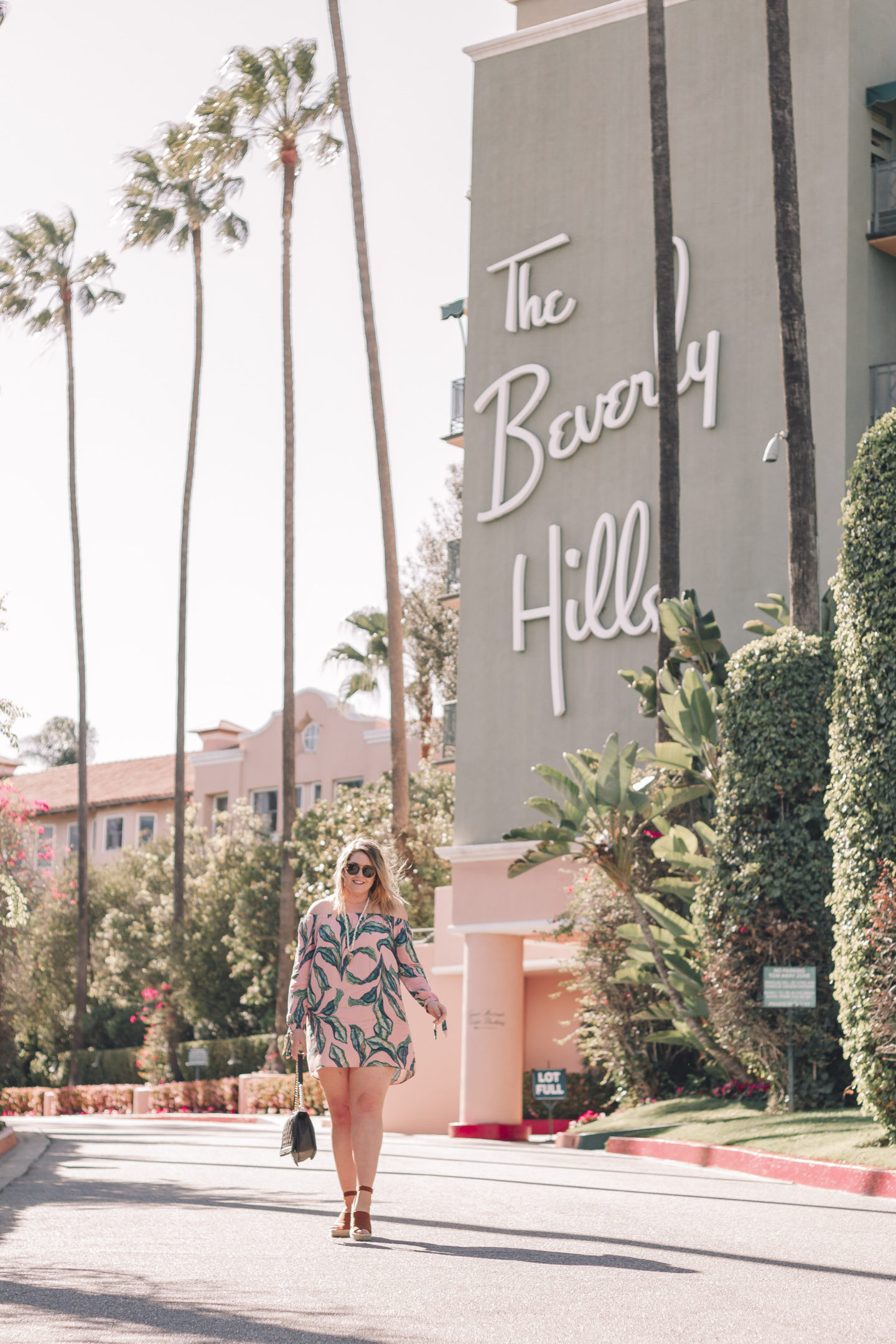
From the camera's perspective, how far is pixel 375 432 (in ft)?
106

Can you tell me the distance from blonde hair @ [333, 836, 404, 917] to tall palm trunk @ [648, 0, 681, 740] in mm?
13965

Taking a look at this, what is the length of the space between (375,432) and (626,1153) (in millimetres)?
17831

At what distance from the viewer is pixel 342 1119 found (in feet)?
26.1

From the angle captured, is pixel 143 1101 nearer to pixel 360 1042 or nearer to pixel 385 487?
pixel 385 487

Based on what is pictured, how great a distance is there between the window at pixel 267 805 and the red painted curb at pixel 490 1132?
27.4 m

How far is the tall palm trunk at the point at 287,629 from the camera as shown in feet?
115

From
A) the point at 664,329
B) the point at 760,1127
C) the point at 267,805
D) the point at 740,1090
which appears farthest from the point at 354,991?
the point at 267,805

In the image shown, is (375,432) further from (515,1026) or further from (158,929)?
(158,929)

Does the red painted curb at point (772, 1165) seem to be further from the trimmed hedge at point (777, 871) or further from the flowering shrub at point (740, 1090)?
the flowering shrub at point (740, 1090)

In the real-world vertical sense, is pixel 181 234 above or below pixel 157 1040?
above

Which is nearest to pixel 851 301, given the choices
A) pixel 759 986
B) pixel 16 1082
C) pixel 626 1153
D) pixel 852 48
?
pixel 852 48

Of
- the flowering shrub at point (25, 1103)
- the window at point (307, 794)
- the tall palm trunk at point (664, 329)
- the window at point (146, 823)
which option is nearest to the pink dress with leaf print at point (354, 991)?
the tall palm trunk at point (664, 329)

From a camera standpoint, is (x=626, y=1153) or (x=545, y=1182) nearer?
(x=545, y=1182)

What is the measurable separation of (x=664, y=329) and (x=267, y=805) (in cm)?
3311
